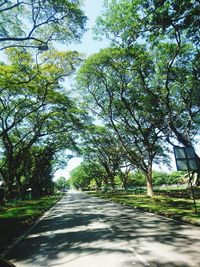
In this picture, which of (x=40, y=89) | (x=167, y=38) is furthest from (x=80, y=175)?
(x=167, y=38)

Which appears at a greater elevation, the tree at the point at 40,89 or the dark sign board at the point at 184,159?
the tree at the point at 40,89

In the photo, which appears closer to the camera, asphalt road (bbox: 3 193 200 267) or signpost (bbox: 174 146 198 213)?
asphalt road (bbox: 3 193 200 267)

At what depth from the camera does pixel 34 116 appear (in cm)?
3116

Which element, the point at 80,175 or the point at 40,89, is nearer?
the point at 40,89

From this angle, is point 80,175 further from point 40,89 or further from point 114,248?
point 114,248

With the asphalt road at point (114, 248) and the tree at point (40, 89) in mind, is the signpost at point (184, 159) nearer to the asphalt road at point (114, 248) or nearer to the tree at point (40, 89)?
the asphalt road at point (114, 248)

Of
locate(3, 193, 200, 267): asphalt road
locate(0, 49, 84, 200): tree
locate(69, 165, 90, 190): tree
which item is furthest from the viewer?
locate(69, 165, 90, 190): tree

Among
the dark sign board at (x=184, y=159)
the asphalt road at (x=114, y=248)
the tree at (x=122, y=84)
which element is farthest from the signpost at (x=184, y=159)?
the tree at (x=122, y=84)

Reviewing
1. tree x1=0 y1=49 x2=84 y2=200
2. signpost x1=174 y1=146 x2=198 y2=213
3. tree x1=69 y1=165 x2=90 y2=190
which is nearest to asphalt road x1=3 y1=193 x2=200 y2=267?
signpost x1=174 y1=146 x2=198 y2=213

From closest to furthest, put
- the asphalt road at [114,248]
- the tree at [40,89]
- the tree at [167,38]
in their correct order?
the asphalt road at [114,248] < the tree at [167,38] < the tree at [40,89]

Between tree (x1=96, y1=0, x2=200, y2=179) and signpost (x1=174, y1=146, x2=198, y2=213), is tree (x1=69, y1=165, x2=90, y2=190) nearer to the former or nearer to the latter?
tree (x1=96, y1=0, x2=200, y2=179)

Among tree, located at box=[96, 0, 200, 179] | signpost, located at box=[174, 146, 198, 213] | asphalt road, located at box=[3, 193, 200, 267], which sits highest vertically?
tree, located at box=[96, 0, 200, 179]

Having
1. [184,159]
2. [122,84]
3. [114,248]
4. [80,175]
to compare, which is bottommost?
[114,248]

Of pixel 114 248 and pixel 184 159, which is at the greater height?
pixel 184 159
